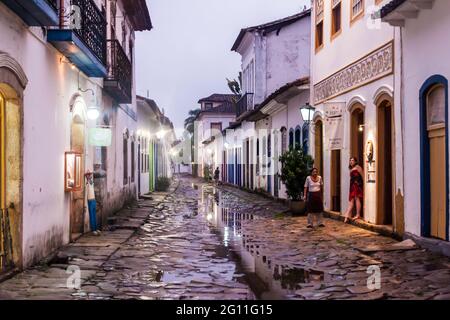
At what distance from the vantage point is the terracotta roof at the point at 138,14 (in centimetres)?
2033

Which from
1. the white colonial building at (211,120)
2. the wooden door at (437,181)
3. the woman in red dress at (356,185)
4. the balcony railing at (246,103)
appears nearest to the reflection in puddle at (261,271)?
the wooden door at (437,181)

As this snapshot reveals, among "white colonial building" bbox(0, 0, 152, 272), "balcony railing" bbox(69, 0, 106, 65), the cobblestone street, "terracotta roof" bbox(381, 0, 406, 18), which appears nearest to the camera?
the cobblestone street

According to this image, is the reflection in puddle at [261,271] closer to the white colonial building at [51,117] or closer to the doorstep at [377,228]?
the doorstep at [377,228]

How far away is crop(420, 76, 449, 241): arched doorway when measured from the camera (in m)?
9.80

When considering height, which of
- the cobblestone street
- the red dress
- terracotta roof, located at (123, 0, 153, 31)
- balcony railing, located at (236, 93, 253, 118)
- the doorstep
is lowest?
the cobblestone street

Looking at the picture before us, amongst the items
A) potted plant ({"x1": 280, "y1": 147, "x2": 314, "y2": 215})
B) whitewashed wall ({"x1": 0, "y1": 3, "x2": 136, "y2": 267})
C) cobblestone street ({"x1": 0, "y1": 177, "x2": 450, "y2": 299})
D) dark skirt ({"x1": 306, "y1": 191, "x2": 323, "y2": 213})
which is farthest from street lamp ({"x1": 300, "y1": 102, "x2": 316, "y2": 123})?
whitewashed wall ({"x1": 0, "y1": 3, "x2": 136, "y2": 267})

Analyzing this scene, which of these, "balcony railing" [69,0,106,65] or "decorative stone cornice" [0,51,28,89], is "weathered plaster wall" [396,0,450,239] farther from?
"decorative stone cornice" [0,51,28,89]

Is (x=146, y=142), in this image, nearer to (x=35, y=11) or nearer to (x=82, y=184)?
(x=82, y=184)

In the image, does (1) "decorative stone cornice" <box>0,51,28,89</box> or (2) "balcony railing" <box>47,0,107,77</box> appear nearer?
(1) "decorative stone cornice" <box>0,51,28,89</box>

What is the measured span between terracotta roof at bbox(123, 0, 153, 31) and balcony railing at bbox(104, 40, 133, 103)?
3509 millimetres

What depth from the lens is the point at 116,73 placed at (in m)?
16.1

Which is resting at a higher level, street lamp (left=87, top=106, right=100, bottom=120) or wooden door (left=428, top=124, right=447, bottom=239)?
street lamp (left=87, top=106, right=100, bottom=120)

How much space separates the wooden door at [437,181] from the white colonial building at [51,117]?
6.33 m
